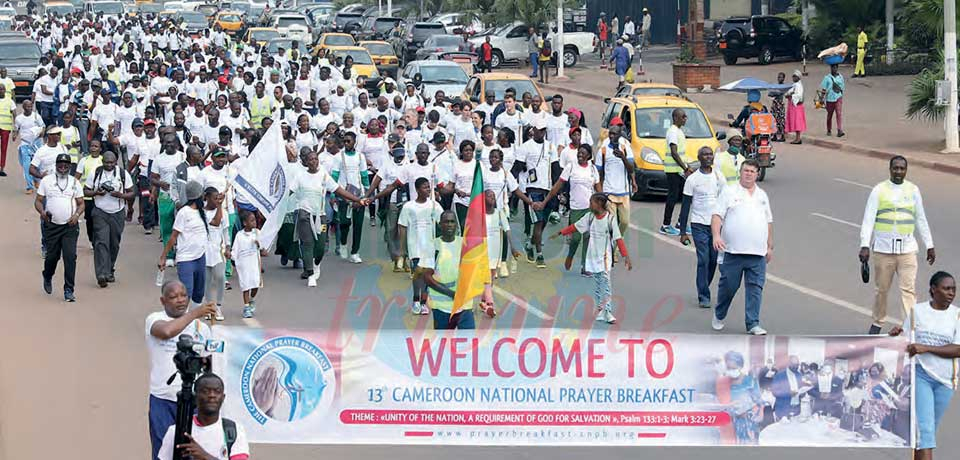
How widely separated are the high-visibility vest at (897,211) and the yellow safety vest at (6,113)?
17.2m

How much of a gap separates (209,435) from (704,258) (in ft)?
28.1

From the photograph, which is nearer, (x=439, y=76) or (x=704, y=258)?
(x=704, y=258)

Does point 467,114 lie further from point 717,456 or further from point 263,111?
point 717,456

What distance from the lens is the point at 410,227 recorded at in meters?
15.0

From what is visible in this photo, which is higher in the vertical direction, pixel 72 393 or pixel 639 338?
pixel 639 338

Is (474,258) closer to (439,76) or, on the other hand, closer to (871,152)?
(871,152)

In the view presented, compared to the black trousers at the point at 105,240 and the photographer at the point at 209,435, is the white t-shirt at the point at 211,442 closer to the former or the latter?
the photographer at the point at 209,435

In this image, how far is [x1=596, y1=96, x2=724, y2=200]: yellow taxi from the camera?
868 inches

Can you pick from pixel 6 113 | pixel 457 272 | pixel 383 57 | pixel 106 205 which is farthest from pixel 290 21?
pixel 457 272

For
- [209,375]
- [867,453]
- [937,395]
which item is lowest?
[867,453]

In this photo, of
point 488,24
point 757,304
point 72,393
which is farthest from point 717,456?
point 488,24

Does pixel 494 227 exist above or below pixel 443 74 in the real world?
below

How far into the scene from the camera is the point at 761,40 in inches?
1767

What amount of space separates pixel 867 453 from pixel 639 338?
204cm
